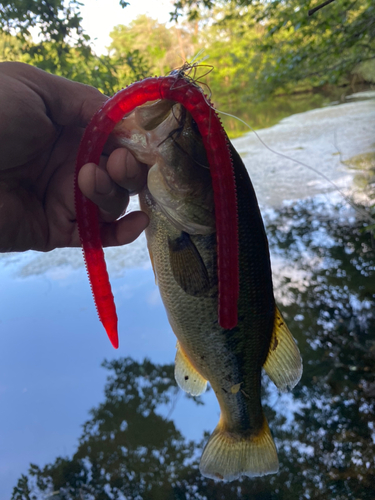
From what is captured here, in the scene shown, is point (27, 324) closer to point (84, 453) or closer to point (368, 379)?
point (84, 453)

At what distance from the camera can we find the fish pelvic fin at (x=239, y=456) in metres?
1.49

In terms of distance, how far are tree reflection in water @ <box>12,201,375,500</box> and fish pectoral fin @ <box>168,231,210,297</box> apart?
1782mm

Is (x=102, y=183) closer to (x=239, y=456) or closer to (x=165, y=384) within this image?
(x=239, y=456)

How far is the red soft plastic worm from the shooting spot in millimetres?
912

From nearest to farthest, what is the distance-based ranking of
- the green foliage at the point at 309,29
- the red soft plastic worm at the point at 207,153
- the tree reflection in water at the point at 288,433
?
1. the red soft plastic worm at the point at 207,153
2. the tree reflection in water at the point at 288,433
3. the green foliage at the point at 309,29

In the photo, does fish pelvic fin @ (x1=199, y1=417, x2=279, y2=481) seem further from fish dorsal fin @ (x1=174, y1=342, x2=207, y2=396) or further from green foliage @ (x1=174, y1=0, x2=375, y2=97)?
green foliage @ (x1=174, y1=0, x2=375, y2=97)

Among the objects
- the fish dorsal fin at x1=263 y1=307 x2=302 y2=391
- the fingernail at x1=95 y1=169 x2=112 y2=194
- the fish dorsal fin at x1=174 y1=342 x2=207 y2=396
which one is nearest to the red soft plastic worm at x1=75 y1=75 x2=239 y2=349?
the fingernail at x1=95 y1=169 x2=112 y2=194

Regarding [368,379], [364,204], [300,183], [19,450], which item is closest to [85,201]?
[19,450]

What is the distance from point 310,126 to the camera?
35.0 ft

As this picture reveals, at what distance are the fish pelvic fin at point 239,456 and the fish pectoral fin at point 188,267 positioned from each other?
75 cm

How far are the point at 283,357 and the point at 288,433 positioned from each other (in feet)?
5.07

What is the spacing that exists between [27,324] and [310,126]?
9.92 metres

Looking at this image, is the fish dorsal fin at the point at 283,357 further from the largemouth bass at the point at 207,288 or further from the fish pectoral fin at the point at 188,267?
the fish pectoral fin at the point at 188,267

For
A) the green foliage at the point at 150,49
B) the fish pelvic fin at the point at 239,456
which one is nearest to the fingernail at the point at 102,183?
the green foliage at the point at 150,49
